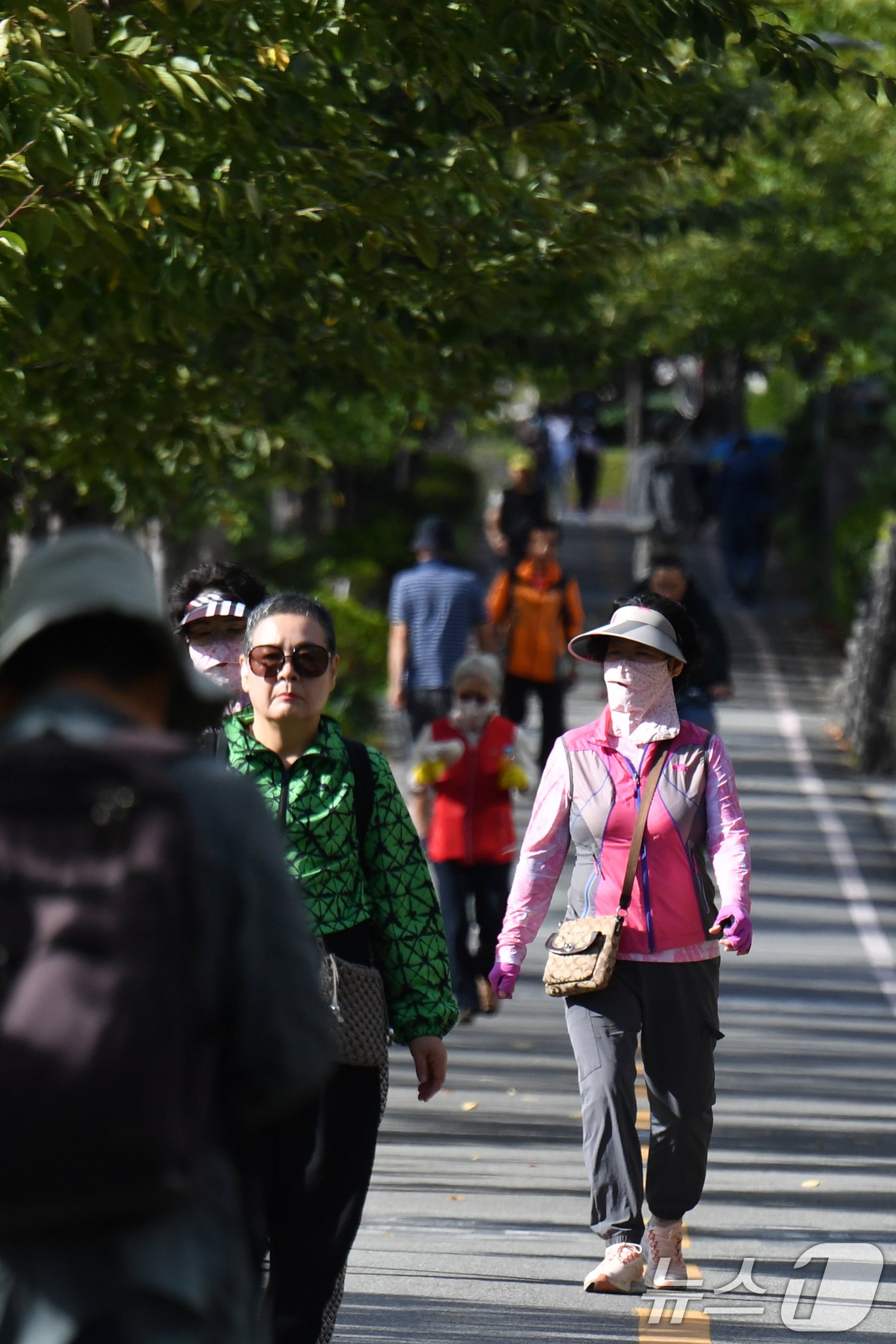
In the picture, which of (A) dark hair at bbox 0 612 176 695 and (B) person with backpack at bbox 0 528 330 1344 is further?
(A) dark hair at bbox 0 612 176 695

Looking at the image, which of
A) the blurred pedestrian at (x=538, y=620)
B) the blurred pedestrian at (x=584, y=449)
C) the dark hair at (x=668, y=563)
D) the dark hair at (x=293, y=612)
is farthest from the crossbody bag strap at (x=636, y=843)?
the blurred pedestrian at (x=584, y=449)

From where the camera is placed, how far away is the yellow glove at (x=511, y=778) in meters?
9.45

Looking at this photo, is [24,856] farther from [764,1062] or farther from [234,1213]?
[764,1062]

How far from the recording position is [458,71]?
6578mm

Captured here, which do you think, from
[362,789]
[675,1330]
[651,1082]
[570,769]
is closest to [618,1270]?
[675,1330]

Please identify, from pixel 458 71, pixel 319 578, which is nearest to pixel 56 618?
pixel 458 71

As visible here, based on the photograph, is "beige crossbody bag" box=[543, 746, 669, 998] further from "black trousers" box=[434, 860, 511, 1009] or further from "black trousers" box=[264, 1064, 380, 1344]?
"black trousers" box=[434, 860, 511, 1009]

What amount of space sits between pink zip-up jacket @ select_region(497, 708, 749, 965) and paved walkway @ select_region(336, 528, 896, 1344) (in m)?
0.98

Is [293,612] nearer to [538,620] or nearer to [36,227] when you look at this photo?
[36,227]

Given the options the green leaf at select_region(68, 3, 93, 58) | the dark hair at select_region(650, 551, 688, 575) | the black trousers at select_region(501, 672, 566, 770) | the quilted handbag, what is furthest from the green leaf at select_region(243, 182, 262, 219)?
the black trousers at select_region(501, 672, 566, 770)

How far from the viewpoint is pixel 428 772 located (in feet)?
30.9

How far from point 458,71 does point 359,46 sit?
44cm

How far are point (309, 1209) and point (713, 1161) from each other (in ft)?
12.2

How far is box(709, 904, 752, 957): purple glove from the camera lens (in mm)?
5773
